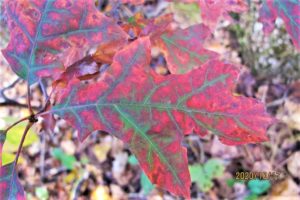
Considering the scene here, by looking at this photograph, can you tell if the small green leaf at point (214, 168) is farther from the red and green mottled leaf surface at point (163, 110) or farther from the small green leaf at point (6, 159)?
the red and green mottled leaf surface at point (163, 110)

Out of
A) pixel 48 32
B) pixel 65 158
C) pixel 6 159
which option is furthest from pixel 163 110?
pixel 65 158

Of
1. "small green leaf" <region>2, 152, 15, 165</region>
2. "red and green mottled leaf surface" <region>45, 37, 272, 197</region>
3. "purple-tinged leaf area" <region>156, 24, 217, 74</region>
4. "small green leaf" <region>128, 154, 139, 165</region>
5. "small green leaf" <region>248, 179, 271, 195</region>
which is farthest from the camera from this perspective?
"small green leaf" <region>128, 154, 139, 165</region>

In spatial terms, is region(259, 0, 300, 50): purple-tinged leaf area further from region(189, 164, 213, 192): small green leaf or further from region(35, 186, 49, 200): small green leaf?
region(35, 186, 49, 200): small green leaf

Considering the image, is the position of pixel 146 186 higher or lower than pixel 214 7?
lower

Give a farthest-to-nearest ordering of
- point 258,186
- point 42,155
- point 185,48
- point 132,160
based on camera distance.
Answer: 1. point 42,155
2. point 132,160
3. point 258,186
4. point 185,48

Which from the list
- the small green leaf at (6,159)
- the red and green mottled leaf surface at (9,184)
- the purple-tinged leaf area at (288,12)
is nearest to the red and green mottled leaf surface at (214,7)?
the purple-tinged leaf area at (288,12)

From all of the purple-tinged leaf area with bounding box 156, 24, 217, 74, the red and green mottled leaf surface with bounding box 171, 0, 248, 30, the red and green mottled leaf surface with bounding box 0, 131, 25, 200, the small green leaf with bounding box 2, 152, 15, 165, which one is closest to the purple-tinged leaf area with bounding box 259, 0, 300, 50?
the red and green mottled leaf surface with bounding box 171, 0, 248, 30

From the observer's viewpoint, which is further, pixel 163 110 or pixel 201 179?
pixel 201 179

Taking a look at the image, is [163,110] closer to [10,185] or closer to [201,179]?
[10,185]
